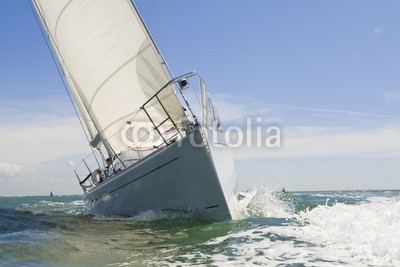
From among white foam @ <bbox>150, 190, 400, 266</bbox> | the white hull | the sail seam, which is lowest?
white foam @ <bbox>150, 190, 400, 266</bbox>

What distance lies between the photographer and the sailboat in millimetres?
8156

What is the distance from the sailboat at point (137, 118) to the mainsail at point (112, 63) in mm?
23

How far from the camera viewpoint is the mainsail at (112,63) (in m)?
9.40

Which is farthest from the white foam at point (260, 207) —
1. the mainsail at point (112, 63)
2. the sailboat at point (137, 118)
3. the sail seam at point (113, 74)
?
the sail seam at point (113, 74)

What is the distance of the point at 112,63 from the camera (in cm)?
997

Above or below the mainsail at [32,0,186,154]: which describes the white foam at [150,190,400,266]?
below

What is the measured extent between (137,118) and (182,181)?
8.76 ft

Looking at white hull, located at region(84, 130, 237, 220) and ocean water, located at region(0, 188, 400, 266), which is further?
white hull, located at region(84, 130, 237, 220)

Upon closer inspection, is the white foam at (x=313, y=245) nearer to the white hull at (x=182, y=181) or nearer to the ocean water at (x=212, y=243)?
the ocean water at (x=212, y=243)

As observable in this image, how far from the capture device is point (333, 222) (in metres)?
7.73

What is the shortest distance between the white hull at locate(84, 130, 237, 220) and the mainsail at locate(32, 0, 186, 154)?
1.29 metres

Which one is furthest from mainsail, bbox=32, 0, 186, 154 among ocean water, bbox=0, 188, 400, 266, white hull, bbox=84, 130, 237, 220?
ocean water, bbox=0, 188, 400, 266

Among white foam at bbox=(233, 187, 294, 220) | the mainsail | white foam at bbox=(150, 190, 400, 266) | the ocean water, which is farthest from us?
white foam at bbox=(233, 187, 294, 220)

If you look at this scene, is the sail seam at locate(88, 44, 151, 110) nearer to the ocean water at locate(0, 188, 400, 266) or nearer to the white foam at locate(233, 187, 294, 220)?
the ocean water at locate(0, 188, 400, 266)
